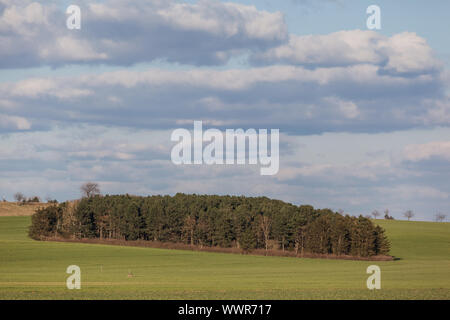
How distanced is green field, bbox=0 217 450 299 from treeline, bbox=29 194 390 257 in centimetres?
780

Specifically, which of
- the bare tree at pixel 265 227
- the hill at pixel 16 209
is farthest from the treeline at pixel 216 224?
the hill at pixel 16 209

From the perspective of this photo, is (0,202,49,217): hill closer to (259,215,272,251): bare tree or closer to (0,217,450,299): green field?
(0,217,450,299): green field

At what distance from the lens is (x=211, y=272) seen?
69000 mm

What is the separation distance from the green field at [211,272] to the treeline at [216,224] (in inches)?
307

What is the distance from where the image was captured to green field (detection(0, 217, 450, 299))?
126ft

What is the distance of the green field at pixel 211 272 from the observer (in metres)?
38.5

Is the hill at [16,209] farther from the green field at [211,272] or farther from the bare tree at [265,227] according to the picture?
the bare tree at [265,227]

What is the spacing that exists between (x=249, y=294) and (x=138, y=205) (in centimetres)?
9330

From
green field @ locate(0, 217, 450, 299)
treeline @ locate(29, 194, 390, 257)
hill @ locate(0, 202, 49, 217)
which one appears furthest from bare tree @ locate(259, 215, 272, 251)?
hill @ locate(0, 202, 49, 217)

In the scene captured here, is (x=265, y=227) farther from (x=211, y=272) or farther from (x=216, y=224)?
(x=211, y=272)

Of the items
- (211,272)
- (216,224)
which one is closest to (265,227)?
(216,224)
